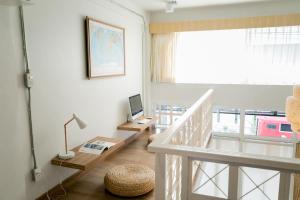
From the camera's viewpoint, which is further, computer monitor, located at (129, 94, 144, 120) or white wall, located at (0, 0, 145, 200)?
computer monitor, located at (129, 94, 144, 120)

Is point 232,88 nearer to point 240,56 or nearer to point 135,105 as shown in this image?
point 240,56

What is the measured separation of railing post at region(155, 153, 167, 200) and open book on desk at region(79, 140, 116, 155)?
4.57ft

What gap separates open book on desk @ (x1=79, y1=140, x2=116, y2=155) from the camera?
271 cm

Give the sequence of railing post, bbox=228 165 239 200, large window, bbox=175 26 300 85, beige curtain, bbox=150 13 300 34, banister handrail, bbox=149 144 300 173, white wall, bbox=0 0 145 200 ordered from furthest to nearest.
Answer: large window, bbox=175 26 300 85 < beige curtain, bbox=150 13 300 34 < white wall, bbox=0 0 145 200 < railing post, bbox=228 165 239 200 < banister handrail, bbox=149 144 300 173

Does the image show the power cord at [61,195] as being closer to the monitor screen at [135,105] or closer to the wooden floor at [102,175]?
the wooden floor at [102,175]

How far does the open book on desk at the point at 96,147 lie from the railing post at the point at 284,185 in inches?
74.6

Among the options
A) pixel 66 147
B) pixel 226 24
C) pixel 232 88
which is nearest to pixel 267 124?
pixel 232 88

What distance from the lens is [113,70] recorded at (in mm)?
3684

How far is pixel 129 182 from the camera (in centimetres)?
257

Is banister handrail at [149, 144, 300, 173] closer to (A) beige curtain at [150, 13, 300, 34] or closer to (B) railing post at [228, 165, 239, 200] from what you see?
(B) railing post at [228, 165, 239, 200]

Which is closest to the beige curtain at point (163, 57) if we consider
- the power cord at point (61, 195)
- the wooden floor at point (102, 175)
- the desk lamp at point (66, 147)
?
the wooden floor at point (102, 175)

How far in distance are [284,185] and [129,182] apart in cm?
170

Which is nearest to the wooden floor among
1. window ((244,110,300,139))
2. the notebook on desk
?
the notebook on desk

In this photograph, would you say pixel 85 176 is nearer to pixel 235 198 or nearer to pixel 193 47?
pixel 235 198
